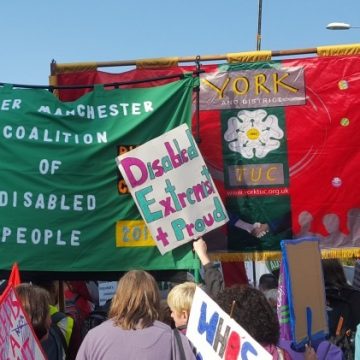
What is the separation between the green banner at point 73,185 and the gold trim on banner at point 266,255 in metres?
0.45

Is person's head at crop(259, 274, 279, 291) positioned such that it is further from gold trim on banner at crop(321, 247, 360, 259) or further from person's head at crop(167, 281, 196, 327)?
person's head at crop(167, 281, 196, 327)

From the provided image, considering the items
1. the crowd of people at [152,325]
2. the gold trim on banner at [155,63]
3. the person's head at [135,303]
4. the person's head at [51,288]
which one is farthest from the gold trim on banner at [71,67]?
the person's head at [135,303]

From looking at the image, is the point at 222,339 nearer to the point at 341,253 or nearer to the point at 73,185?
the point at 73,185

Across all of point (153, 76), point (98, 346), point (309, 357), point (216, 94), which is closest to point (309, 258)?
point (309, 357)

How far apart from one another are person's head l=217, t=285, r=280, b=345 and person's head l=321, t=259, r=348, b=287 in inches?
83.4

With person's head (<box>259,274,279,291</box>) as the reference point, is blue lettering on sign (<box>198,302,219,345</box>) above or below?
above

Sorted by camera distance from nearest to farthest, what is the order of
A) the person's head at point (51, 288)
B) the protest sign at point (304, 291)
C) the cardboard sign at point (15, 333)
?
the cardboard sign at point (15, 333), the protest sign at point (304, 291), the person's head at point (51, 288)

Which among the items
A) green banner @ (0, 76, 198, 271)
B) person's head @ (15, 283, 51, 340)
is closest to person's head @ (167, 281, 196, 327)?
person's head @ (15, 283, 51, 340)

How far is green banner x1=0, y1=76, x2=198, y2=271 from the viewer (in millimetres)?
5023

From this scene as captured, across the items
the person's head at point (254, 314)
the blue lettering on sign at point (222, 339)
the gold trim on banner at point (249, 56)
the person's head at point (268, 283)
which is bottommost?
the person's head at point (268, 283)

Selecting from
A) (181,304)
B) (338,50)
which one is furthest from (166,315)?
(338,50)

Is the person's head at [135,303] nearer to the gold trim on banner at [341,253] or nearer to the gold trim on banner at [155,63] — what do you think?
the gold trim on banner at [341,253]

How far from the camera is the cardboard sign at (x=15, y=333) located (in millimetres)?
3146

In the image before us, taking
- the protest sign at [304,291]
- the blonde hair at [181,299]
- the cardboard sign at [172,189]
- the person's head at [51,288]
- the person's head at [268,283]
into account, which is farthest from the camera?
the person's head at [268,283]
